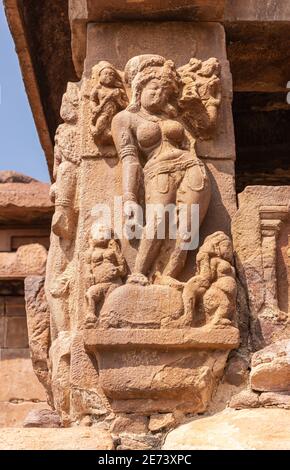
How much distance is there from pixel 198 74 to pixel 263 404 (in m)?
1.93

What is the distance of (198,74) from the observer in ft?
18.9

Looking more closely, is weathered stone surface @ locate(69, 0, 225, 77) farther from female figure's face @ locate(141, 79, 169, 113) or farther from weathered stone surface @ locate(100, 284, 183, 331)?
weathered stone surface @ locate(100, 284, 183, 331)

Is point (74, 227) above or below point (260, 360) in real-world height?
above

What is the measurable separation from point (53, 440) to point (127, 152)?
64.5 inches

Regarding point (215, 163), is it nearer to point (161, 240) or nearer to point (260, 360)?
point (161, 240)

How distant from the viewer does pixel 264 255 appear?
18.1ft

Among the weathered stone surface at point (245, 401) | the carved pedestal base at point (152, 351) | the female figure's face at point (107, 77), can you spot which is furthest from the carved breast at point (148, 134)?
the weathered stone surface at point (245, 401)

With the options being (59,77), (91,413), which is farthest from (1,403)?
(91,413)

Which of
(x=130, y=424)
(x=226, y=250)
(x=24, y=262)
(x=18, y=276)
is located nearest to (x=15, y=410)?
(x=18, y=276)

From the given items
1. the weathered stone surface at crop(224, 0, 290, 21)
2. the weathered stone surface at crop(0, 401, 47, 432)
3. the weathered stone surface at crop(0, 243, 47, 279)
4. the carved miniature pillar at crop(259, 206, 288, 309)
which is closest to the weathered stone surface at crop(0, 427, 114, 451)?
the carved miniature pillar at crop(259, 206, 288, 309)

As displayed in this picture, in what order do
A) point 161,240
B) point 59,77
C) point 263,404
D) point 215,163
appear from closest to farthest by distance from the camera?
1. point 263,404
2. point 161,240
3. point 215,163
4. point 59,77

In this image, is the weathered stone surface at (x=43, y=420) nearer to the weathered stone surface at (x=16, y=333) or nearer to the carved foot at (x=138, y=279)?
the carved foot at (x=138, y=279)

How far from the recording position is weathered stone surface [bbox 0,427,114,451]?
4.70 meters

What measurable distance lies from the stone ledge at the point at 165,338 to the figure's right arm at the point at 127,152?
2.52 feet
